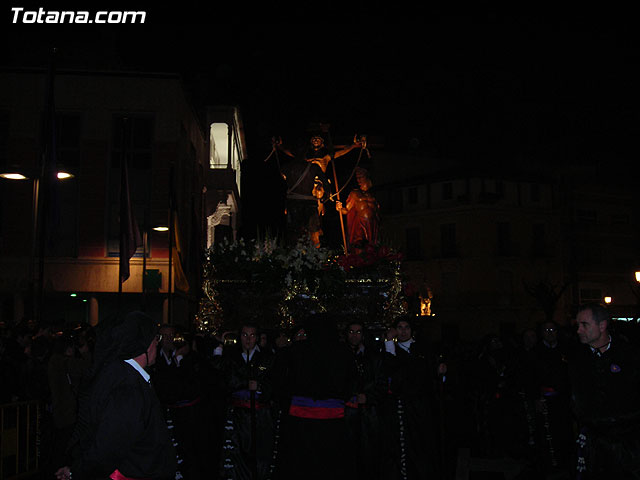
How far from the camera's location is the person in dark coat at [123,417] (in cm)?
396

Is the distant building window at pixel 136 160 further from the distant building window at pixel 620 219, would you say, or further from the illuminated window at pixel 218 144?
the distant building window at pixel 620 219

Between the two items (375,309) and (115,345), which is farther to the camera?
(375,309)

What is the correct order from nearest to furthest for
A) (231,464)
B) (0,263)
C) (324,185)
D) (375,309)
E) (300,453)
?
(300,453) → (231,464) → (375,309) → (324,185) → (0,263)

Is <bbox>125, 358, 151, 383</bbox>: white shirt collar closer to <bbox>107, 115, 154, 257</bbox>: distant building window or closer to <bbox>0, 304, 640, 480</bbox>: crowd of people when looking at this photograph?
<bbox>0, 304, 640, 480</bbox>: crowd of people

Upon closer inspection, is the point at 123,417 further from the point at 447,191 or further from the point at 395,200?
the point at 395,200

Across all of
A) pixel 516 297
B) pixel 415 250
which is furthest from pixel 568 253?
pixel 415 250

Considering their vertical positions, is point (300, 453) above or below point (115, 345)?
below

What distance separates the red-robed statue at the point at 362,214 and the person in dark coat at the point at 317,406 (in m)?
8.38

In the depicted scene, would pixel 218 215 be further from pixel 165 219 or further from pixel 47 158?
pixel 47 158

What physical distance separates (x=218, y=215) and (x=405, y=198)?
20.3 metres

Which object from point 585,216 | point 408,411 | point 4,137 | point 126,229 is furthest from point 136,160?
point 585,216

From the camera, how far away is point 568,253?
4831cm

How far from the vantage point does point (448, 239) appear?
154 feet

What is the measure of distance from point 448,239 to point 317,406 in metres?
41.4
